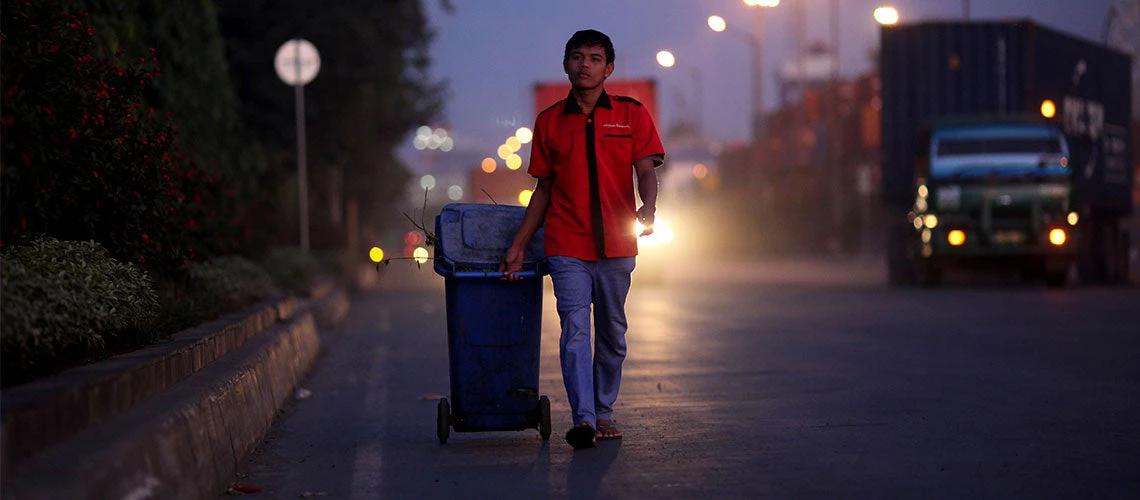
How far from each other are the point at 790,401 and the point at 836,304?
13.2m

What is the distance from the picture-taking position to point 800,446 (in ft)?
28.4

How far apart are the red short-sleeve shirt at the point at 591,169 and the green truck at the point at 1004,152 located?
19516mm

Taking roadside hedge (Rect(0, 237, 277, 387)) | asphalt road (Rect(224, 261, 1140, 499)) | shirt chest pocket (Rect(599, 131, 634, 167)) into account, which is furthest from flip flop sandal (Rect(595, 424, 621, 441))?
roadside hedge (Rect(0, 237, 277, 387))

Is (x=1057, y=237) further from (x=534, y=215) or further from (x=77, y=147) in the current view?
(x=77, y=147)

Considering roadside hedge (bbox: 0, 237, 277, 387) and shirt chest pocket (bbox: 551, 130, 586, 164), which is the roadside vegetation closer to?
roadside hedge (bbox: 0, 237, 277, 387)

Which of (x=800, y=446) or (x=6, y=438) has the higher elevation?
(x=6, y=438)

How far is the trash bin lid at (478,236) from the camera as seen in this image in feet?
28.6

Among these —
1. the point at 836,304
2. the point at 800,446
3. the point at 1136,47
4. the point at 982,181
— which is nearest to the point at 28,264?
the point at 800,446

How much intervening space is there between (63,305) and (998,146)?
22023 millimetres

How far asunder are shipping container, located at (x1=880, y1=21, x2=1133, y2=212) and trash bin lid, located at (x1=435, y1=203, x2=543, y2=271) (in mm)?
21635

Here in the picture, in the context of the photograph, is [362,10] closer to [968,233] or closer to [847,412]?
[968,233]

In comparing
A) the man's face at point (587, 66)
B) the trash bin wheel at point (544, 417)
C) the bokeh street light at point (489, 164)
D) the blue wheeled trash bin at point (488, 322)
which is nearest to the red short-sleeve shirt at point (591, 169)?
the man's face at point (587, 66)

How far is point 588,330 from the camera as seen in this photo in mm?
8758

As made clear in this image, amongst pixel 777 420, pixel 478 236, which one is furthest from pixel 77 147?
pixel 777 420
